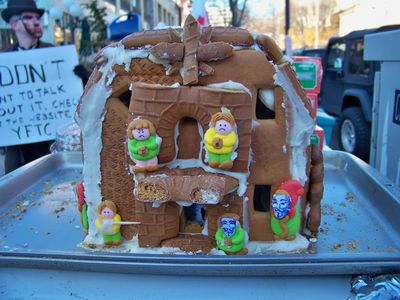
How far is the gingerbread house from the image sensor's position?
1525 millimetres

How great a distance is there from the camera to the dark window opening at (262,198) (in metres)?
1.75

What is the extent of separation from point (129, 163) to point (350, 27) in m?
25.3

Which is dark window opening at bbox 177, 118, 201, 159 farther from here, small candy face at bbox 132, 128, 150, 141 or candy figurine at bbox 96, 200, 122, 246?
candy figurine at bbox 96, 200, 122, 246

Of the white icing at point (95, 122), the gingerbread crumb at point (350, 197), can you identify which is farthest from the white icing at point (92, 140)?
the gingerbread crumb at point (350, 197)

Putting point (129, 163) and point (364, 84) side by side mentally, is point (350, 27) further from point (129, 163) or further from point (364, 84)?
point (129, 163)

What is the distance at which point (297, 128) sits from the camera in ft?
5.37

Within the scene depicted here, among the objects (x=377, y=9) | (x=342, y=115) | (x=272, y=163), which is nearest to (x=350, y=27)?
(x=377, y=9)

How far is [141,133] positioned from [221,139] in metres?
0.29

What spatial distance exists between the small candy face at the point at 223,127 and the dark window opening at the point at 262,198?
14.9 inches

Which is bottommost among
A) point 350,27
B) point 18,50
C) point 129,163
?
point 129,163

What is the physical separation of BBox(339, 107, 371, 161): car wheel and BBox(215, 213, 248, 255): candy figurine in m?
5.00

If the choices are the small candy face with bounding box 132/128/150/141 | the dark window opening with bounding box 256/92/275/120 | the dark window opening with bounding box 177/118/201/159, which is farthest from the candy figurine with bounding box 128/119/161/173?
the dark window opening with bounding box 256/92/275/120

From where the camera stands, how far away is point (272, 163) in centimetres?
165

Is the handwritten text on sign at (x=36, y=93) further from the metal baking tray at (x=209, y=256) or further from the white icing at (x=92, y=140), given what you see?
the white icing at (x=92, y=140)
